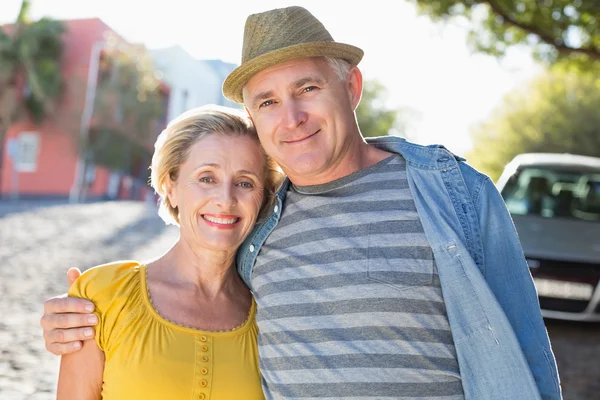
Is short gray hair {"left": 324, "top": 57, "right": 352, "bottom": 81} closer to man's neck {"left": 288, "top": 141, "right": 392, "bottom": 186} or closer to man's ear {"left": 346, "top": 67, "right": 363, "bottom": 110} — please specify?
man's ear {"left": 346, "top": 67, "right": 363, "bottom": 110}

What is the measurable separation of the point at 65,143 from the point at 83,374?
32.4m

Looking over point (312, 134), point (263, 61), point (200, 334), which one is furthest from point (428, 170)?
point (200, 334)

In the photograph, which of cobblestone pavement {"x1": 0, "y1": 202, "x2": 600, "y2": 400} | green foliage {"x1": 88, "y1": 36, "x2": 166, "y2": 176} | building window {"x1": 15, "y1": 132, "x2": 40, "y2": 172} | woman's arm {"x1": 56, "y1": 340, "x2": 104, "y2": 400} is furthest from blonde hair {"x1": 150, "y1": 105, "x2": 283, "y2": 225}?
building window {"x1": 15, "y1": 132, "x2": 40, "y2": 172}

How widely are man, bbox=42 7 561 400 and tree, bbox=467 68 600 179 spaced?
93.5ft

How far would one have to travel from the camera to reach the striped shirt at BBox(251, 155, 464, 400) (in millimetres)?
2516

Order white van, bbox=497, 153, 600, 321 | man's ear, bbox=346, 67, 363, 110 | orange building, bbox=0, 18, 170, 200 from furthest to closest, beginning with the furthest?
orange building, bbox=0, 18, 170, 200 → white van, bbox=497, 153, 600, 321 → man's ear, bbox=346, 67, 363, 110

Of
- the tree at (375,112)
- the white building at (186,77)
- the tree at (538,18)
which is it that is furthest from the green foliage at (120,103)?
the tree at (375,112)

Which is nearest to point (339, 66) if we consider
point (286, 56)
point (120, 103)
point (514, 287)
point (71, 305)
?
point (286, 56)

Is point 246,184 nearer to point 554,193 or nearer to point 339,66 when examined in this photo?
point 339,66

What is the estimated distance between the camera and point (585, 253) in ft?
24.4

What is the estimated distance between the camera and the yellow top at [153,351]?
257cm

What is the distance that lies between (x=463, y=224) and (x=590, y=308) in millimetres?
5567

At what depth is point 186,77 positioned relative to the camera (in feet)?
134

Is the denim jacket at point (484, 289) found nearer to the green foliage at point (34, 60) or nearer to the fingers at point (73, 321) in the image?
the fingers at point (73, 321)
